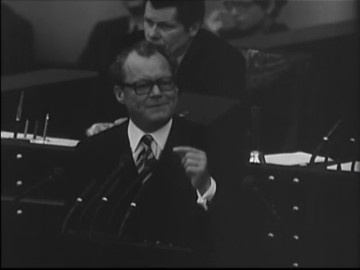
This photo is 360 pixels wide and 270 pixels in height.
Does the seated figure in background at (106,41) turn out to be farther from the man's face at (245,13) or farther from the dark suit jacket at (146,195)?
the man's face at (245,13)

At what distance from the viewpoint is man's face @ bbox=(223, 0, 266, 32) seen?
3.93m

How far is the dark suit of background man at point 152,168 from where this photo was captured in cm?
386

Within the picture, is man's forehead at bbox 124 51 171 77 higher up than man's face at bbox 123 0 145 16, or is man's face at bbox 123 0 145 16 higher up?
man's face at bbox 123 0 145 16

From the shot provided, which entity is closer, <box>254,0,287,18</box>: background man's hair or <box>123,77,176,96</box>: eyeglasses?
<box>123,77,176,96</box>: eyeglasses

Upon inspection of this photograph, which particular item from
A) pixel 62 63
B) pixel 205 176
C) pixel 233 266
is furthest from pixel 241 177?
pixel 62 63

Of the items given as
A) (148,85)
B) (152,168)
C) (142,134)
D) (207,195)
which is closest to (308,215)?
(207,195)

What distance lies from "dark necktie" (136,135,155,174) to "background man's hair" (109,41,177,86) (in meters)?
0.29

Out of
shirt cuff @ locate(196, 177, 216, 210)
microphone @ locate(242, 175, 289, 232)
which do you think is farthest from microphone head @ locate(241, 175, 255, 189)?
shirt cuff @ locate(196, 177, 216, 210)

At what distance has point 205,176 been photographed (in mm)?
3885

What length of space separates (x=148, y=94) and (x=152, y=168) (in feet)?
1.13

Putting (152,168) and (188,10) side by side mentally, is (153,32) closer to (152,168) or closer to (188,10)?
(188,10)

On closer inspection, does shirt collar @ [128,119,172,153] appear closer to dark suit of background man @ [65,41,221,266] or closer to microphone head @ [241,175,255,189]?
dark suit of background man @ [65,41,221,266]

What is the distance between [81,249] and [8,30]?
3.58 feet

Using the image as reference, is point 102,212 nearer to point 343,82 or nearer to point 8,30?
point 8,30
